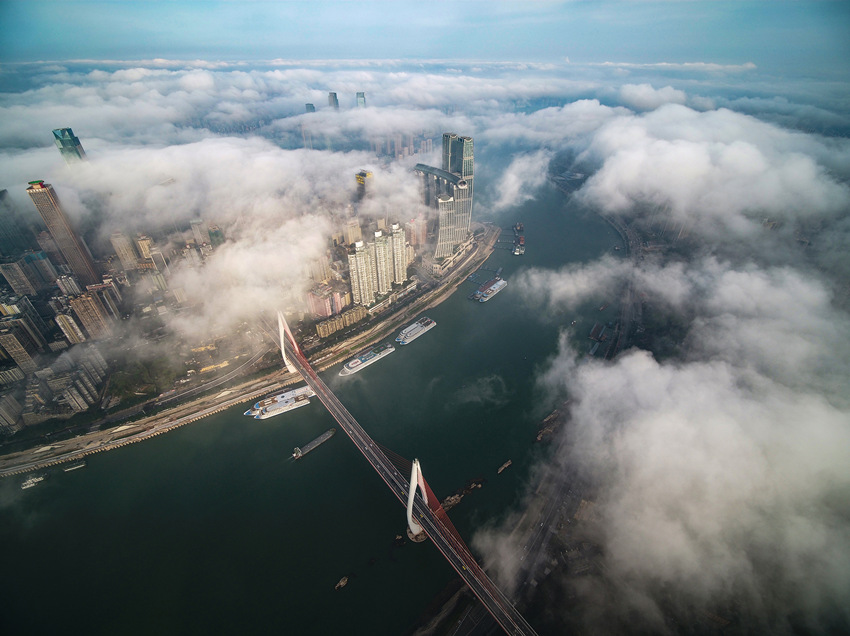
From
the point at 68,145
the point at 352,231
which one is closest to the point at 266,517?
the point at 352,231

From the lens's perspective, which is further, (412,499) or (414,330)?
(414,330)

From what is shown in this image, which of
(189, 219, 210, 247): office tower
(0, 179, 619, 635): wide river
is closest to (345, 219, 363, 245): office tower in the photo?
(189, 219, 210, 247): office tower

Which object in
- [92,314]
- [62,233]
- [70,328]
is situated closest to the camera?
[70,328]

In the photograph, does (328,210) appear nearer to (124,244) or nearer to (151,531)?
(124,244)

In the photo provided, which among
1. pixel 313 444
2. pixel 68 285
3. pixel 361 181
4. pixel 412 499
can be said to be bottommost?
pixel 313 444

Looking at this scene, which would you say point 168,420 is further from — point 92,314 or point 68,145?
point 68,145

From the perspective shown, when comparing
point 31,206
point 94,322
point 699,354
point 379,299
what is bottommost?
point 379,299

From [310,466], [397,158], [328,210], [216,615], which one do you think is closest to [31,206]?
[328,210]

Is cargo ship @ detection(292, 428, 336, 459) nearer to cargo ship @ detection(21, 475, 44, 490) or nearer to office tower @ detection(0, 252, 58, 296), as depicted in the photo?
cargo ship @ detection(21, 475, 44, 490)
